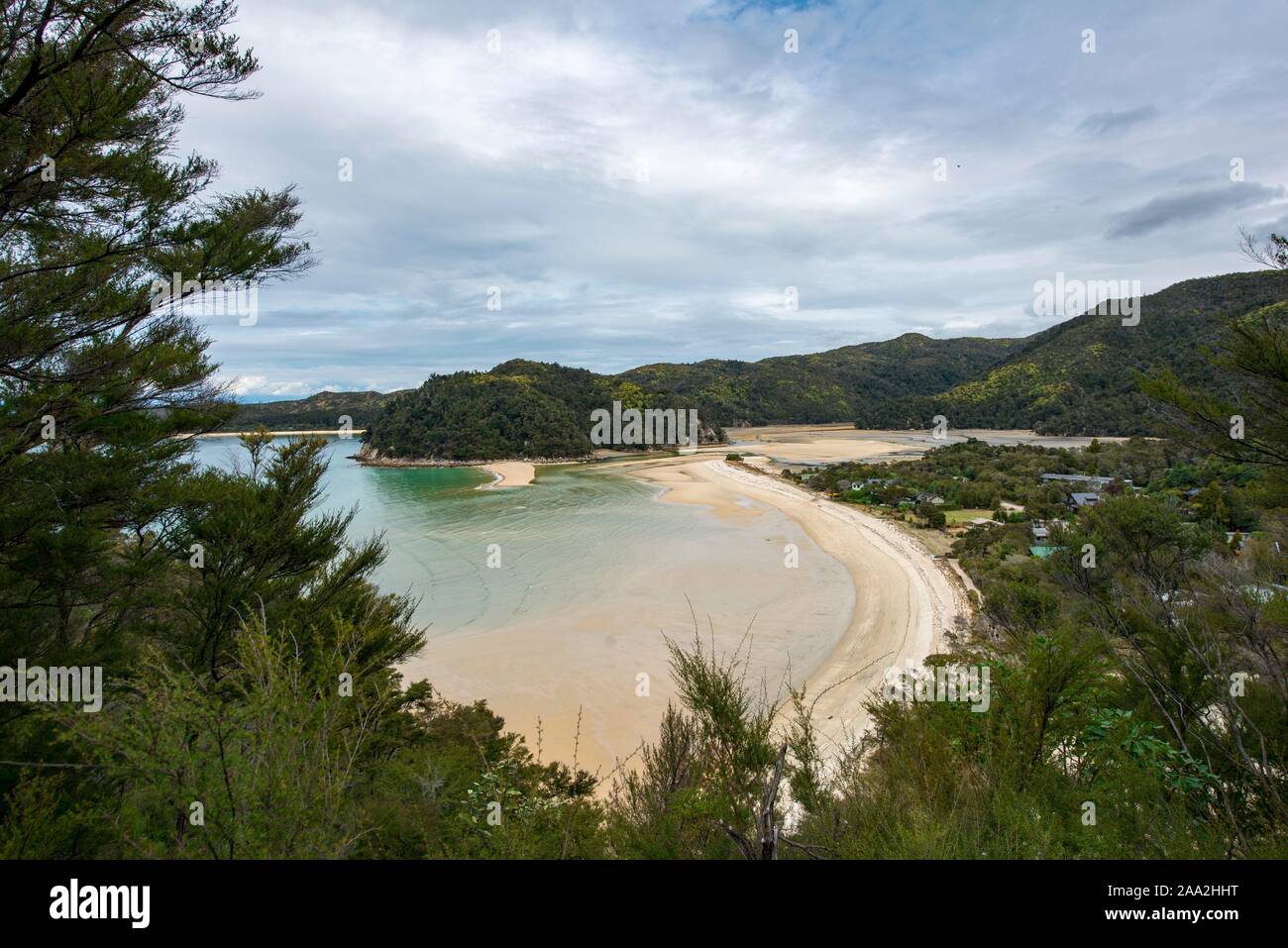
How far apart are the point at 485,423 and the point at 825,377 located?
283 feet

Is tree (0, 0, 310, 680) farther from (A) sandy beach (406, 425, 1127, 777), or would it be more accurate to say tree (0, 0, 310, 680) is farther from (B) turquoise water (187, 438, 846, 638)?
(A) sandy beach (406, 425, 1127, 777)

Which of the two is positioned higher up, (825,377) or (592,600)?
(825,377)

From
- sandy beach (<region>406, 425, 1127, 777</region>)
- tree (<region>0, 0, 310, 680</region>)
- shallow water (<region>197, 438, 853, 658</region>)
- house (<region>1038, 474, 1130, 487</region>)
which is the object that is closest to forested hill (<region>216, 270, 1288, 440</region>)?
house (<region>1038, 474, 1130, 487</region>)

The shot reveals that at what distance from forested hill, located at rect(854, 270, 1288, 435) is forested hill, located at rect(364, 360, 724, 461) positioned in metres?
43.0

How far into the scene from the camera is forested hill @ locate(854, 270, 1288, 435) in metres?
57.7

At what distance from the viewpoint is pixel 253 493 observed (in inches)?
291

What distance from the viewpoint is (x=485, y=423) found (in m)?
66.6

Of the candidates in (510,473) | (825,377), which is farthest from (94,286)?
(825,377)

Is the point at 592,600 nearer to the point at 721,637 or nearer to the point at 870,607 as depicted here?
the point at 721,637

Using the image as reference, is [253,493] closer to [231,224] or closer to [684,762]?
[231,224]

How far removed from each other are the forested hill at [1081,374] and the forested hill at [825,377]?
18.4 meters

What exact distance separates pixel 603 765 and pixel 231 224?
8855 millimetres
